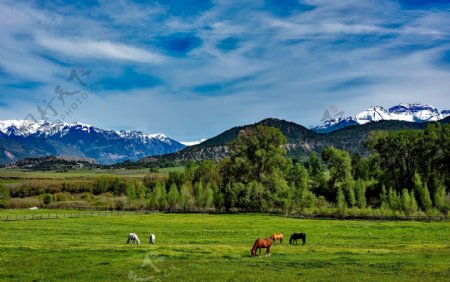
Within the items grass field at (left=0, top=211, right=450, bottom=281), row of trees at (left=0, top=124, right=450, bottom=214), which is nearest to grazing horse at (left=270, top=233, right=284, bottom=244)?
grass field at (left=0, top=211, right=450, bottom=281)

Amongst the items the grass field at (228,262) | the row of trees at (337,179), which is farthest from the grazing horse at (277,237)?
the row of trees at (337,179)

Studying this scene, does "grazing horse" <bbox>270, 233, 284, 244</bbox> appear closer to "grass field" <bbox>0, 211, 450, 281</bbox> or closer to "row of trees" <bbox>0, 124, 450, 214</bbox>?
"grass field" <bbox>0, 211, 450, 281</bbox>

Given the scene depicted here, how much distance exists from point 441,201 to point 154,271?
78624 mm

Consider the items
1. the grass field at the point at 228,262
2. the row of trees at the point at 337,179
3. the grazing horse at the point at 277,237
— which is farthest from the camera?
the row of trees at the point at 337,179

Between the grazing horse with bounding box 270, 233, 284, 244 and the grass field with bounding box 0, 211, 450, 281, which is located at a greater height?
the grazing horse with bounding box 270, 233, 284, 244

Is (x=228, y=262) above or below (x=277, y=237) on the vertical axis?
below

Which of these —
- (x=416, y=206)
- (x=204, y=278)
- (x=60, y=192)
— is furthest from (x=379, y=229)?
(x=60, y=192)

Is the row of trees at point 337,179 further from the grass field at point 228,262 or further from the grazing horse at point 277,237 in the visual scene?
the grazing horse at point 277,237

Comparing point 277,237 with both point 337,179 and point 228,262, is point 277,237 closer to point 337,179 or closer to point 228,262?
point 228,262

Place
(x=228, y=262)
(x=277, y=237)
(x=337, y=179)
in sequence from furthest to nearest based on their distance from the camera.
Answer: (x=337, y=179), (x=277, y=237), (x=228, y=262)

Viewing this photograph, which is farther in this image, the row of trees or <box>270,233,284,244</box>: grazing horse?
the row of trees

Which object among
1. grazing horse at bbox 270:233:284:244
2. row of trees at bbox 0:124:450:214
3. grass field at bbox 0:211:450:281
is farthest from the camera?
row of trees at bbox 0:124:450:214

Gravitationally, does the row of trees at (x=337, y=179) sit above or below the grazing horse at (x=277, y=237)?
above

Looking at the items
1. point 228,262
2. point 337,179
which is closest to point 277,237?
point 228,262
